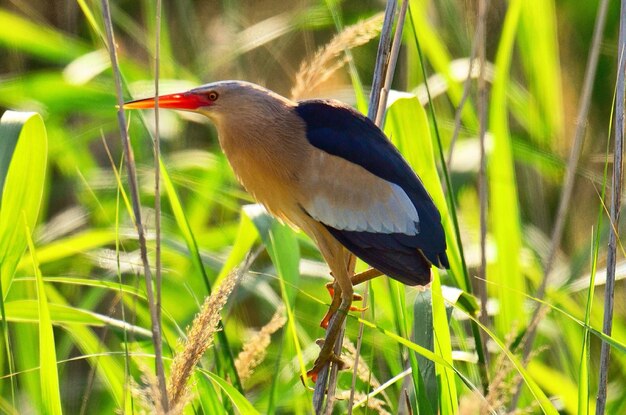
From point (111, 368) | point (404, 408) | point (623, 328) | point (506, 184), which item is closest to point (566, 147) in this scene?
point (623, 328)

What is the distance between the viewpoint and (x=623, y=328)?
2.13 m

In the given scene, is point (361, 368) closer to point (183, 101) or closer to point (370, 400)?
point (370, 400)

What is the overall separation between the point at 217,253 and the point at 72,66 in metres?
0.62

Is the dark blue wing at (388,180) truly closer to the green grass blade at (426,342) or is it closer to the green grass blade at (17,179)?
the green grass blade at (426,342)

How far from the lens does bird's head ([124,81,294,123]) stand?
5.21 ft

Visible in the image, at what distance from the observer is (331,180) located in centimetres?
163

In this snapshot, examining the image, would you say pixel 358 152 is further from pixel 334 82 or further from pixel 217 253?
pixel 334 82

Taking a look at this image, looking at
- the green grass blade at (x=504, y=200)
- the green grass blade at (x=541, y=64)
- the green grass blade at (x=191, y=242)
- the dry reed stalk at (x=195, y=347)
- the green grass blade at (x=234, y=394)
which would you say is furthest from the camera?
the green grass blade at (x=541, y=64)

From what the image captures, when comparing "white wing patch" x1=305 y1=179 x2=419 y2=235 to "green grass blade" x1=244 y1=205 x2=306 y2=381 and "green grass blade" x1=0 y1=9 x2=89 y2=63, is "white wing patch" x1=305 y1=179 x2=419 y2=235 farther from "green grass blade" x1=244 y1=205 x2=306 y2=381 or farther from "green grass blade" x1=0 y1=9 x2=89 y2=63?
"green grass blade" x1=0 y1=9 x2=89 y2=63

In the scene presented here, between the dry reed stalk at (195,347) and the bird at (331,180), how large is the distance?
1.44ft

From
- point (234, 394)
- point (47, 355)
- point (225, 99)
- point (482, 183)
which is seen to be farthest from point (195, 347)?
point (482, 183)

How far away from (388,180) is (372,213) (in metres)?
0.07

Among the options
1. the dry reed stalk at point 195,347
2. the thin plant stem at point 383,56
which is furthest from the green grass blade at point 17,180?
the thin plant stem at point 383,56

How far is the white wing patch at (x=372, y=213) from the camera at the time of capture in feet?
5.15
